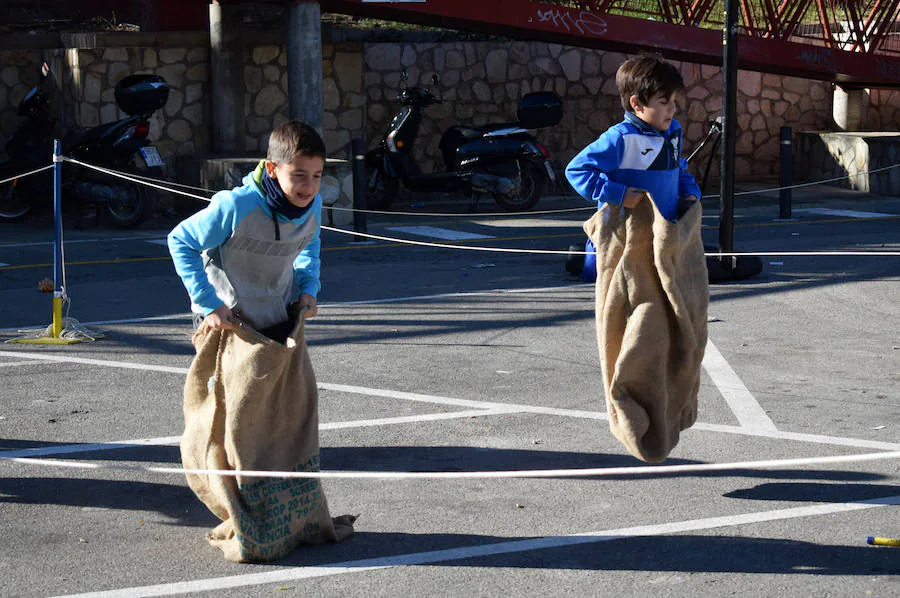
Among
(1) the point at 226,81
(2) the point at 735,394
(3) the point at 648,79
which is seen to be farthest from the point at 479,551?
(1) the point at 226,81

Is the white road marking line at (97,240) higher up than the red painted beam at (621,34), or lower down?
lower down

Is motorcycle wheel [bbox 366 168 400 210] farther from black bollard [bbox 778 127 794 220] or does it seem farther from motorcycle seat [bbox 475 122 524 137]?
black bollard [bbox 778 127 794 220]

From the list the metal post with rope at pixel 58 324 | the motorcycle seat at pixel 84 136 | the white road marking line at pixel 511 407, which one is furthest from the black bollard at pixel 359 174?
the white road marking line at pixel 511 407

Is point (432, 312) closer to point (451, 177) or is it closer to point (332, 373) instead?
point (332, 373)

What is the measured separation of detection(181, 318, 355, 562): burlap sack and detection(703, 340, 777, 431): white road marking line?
2.60m

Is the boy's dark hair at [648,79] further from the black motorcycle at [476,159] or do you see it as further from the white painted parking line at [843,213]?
the white painted parking line at [843,213]

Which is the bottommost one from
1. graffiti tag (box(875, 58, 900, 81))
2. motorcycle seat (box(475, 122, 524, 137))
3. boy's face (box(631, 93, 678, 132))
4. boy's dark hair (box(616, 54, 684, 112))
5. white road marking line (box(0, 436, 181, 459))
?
white road marking line (box(0, 436, 181, 459))

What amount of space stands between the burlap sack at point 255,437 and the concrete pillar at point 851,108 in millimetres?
16784

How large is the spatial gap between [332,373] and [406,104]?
334 inches

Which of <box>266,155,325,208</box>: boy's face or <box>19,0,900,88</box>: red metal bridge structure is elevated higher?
<box>19,0,900,88</box>: red metal bridge structure

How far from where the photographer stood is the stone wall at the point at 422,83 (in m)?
15.6

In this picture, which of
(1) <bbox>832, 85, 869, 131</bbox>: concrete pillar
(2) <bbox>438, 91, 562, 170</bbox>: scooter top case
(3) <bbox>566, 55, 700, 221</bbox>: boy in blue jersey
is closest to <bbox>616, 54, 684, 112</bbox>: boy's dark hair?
(3) <bbox>566, 55, 700, 221</bbox>: boy in blue jersey

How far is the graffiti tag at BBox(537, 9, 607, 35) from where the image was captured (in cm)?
1582

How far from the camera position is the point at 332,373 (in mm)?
7598
